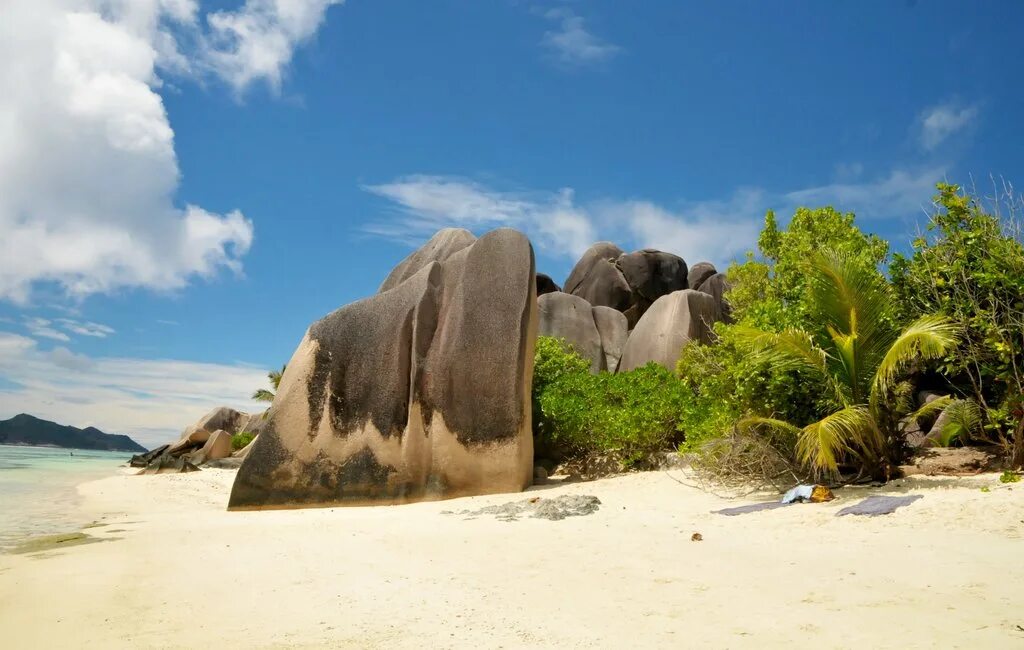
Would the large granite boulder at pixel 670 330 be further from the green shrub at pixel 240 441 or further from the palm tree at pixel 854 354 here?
the green shrub at pixel 240 441

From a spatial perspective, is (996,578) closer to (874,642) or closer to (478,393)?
(874,642)

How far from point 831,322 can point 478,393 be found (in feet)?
15.5

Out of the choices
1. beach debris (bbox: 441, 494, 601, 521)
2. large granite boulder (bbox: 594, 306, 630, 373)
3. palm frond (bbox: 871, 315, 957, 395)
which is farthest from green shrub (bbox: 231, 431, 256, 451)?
palm frond (bbox: 871, 315, 957, 395)

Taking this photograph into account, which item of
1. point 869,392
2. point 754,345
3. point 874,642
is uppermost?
point 754,345

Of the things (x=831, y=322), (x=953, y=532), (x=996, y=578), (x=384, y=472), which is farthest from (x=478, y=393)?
(x=996, y=578)

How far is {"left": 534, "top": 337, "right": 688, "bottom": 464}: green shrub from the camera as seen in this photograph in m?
10.8

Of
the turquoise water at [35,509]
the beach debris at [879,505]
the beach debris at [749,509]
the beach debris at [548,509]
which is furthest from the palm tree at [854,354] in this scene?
the turquoise water at [35,509]

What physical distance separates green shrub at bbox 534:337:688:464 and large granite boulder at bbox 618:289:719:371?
5.72m

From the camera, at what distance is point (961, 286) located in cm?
919

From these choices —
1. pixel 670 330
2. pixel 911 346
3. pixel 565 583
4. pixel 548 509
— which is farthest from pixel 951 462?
pixel 670 330

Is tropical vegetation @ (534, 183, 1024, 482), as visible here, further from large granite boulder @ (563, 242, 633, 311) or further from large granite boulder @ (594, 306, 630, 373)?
large granite boulder @ (563, 242, 633, 311)

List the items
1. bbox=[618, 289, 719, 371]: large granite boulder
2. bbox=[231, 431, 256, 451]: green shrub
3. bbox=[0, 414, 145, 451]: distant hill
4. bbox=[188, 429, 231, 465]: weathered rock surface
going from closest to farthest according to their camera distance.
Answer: bbox=[618, 289, 719, 371]: large granite boulder
bbox=[188, 429, 231, 465]: weathered rock surface
bbox=[231, 431, 256, 451]: green shrub
bbox=[0, 414, 145, 451]: distant hill

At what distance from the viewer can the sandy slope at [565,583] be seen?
148 inches

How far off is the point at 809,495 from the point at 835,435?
0.64m
